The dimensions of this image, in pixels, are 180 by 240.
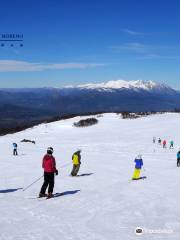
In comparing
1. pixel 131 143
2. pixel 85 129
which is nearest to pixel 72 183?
pixel 131 143

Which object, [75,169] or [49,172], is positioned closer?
[49,172]

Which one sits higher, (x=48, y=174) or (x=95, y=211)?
(x=48, y=174)

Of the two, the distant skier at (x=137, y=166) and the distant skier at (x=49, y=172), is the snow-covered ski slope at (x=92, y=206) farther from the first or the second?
the distant skier at (x=137, y=166)

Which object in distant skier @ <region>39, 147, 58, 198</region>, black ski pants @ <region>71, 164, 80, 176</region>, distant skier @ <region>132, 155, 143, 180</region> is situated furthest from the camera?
black ski pants @ <region>71, 164, 80, 176</region>

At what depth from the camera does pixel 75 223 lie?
37.8 feet

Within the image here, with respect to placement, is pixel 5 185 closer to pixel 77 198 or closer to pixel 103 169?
pixel 77 198

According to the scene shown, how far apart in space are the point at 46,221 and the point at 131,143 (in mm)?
41518
